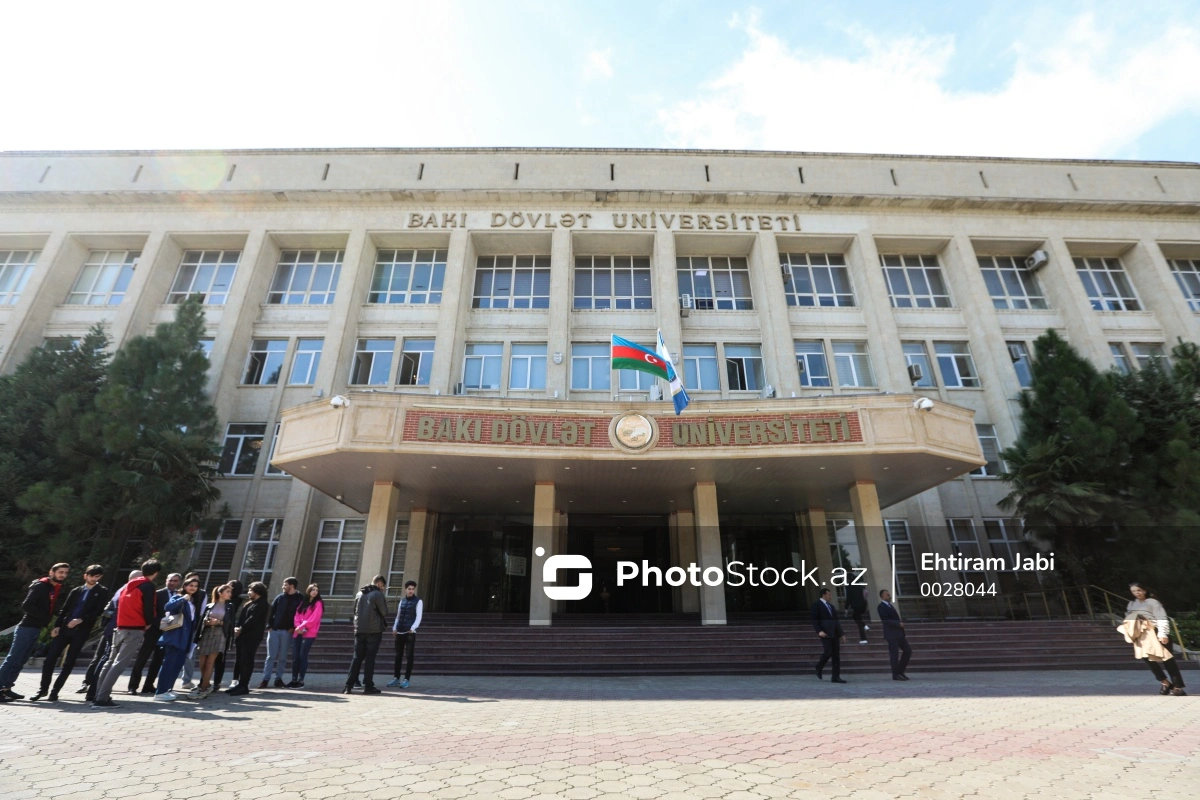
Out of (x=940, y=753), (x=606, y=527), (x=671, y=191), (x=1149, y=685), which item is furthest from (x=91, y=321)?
(x=1149, y=685)

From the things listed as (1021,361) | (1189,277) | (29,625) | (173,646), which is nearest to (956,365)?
(1021,361)

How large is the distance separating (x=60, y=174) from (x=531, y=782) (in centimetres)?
3192

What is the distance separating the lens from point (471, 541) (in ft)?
65.7

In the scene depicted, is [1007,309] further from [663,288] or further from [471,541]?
[471,541]

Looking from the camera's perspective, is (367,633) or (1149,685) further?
(1149,685)

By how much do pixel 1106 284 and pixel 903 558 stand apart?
15.2m

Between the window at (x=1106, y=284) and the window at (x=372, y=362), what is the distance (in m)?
27.2

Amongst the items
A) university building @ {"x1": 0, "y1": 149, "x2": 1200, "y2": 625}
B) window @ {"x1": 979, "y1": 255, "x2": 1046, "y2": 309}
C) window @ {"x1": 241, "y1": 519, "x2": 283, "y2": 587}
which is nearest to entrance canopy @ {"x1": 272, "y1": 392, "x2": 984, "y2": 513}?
university building @ {"x1": 0, "y1": 149, "x2": 1200, "y2": 625}

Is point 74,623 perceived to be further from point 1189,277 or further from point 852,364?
point 1189,277

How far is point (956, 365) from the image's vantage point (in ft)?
71.9

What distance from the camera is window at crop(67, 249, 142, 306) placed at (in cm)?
2233

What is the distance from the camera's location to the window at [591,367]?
69.1 ft

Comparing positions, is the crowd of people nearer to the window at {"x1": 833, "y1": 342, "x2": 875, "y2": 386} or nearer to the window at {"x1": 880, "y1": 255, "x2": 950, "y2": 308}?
the window at {"x1": 833, "y1": 342, "x2": 875, "y2": 386}

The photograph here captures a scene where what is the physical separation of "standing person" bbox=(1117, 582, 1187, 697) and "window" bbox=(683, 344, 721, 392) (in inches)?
530
